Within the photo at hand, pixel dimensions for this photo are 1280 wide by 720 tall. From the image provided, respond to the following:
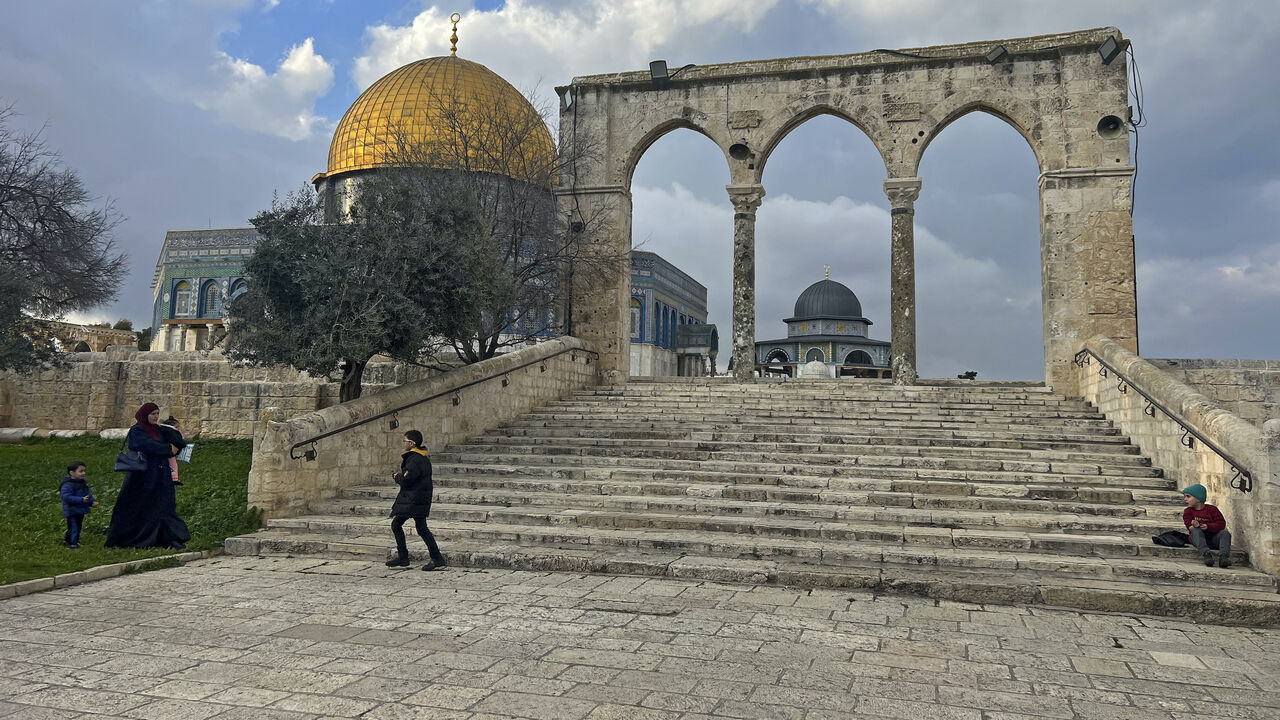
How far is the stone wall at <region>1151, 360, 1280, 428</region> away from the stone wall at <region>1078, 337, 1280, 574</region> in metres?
0.92

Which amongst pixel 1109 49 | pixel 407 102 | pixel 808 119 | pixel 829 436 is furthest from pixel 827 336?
pixel 829 436

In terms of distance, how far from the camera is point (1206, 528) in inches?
247

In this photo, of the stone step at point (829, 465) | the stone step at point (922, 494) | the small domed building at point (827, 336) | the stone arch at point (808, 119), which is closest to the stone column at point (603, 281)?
the stone arch at point (808, 119)

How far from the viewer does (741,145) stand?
15164mm

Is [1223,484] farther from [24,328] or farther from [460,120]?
[24,328]

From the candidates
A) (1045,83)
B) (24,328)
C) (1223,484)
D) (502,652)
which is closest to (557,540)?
(502,652)

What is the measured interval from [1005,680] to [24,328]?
13.6 m

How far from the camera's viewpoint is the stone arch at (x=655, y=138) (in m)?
15.4

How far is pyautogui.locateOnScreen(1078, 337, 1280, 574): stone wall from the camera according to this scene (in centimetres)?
603

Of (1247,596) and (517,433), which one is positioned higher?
(517,433)

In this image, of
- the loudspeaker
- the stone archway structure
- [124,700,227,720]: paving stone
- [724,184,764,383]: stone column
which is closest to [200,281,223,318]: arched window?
the stone archway structure

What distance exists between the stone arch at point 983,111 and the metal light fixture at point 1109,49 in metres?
1.32

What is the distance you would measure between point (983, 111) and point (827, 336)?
1248 inches

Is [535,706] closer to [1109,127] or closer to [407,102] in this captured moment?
[1109,127]
